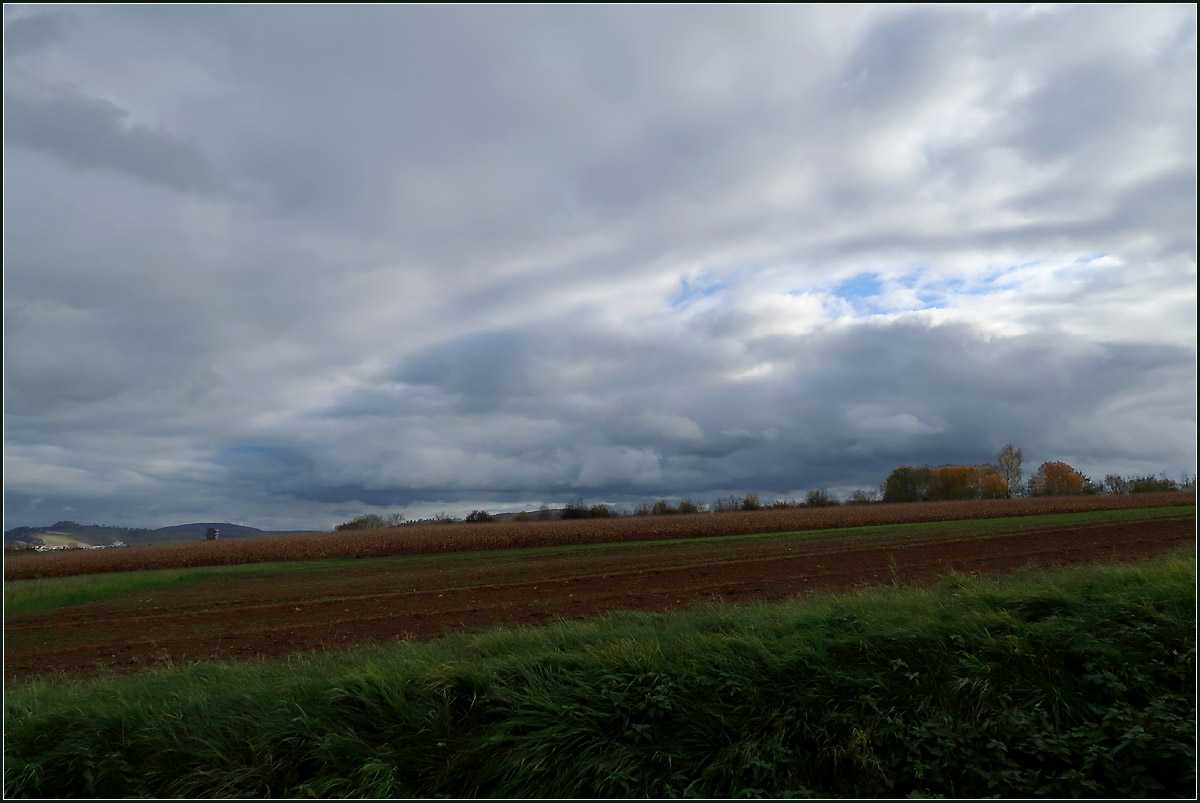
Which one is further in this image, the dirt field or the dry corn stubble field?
the dry corn stubble field

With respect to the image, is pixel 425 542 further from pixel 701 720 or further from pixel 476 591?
pixel 701 720

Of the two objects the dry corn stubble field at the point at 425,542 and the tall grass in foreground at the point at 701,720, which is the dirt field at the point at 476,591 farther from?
the dry corn stubble field at the point at 425,542

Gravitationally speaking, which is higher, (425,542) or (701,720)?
(701,720)

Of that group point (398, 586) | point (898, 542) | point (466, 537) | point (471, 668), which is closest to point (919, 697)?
point (471, 668)

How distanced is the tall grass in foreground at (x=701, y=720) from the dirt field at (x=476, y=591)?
559cm

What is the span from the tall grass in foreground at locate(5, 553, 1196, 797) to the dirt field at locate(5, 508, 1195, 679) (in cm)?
559

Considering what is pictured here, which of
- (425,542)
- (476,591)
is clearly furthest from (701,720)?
(425,542)

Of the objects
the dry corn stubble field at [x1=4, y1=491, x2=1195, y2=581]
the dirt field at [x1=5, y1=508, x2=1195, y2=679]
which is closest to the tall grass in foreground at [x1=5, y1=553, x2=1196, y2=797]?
the dirt field at [x1=5, y1=508, x2=1195, y2=679]

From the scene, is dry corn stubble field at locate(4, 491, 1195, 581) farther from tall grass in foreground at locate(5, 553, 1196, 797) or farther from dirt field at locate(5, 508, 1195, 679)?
tall grass in foreground at locate(5, 553, 1196, 797)

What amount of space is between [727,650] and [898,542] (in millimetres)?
25292

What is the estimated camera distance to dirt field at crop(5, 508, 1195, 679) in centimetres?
1449

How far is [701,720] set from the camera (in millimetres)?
6176

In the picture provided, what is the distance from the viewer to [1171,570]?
852 cm

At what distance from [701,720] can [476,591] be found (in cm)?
1522
